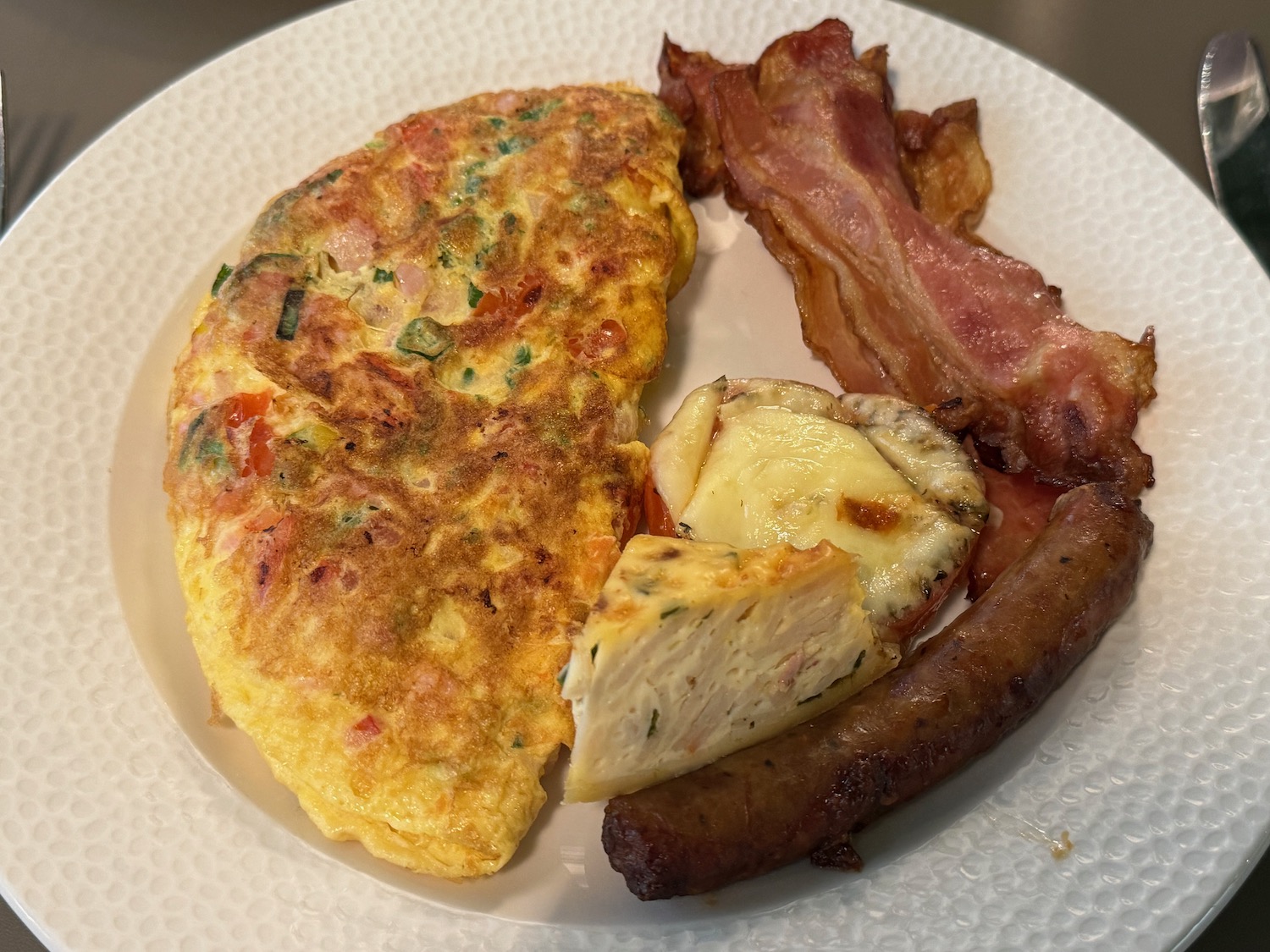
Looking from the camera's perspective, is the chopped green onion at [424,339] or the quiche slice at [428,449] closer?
the quiche slice at [428,449]

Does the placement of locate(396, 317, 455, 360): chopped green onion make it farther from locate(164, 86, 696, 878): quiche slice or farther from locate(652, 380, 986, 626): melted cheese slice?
locate(652, 380, 986, 626): melted cheese slice

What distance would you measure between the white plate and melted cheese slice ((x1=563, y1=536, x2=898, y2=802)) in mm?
364

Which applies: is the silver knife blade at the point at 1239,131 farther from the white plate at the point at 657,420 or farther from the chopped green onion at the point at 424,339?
the chopped green onion at the point at 424,339

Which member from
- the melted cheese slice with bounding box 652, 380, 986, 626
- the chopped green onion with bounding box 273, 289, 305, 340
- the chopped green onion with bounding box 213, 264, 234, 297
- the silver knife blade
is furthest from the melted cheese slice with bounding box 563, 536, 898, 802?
the silver knife blade

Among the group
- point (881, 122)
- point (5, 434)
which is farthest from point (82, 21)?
point (881, 122)

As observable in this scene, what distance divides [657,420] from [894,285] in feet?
2.96

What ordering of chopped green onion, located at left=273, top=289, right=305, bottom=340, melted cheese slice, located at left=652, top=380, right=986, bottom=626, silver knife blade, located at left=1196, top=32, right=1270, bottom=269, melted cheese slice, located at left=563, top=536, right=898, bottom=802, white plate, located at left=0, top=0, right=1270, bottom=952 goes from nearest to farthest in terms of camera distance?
melted cheese slice, located at left=563, top=536, right=898, bottom=802
white plate, located at left=0, top=0, right=1270, bottom=952
melted cheese slice, located at left=652, top=380, right=986, bottom=626
chopped green onion, located at left=273, top=289, right=305, bottom=340
silver knife blade, located at left=1196, top=32, right=1270, bottom=269

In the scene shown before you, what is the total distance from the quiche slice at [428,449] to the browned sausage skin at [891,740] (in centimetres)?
38

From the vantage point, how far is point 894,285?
2.90 m

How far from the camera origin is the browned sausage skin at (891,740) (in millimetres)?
1807

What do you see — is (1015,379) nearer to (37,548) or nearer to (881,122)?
(881,122)

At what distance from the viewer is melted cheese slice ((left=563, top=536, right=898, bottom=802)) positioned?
1771 millimetres

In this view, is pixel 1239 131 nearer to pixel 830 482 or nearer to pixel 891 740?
pixel 830 482

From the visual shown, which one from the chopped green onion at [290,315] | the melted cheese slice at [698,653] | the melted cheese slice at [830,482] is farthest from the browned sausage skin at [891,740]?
the chopped green onion at [290,315]
